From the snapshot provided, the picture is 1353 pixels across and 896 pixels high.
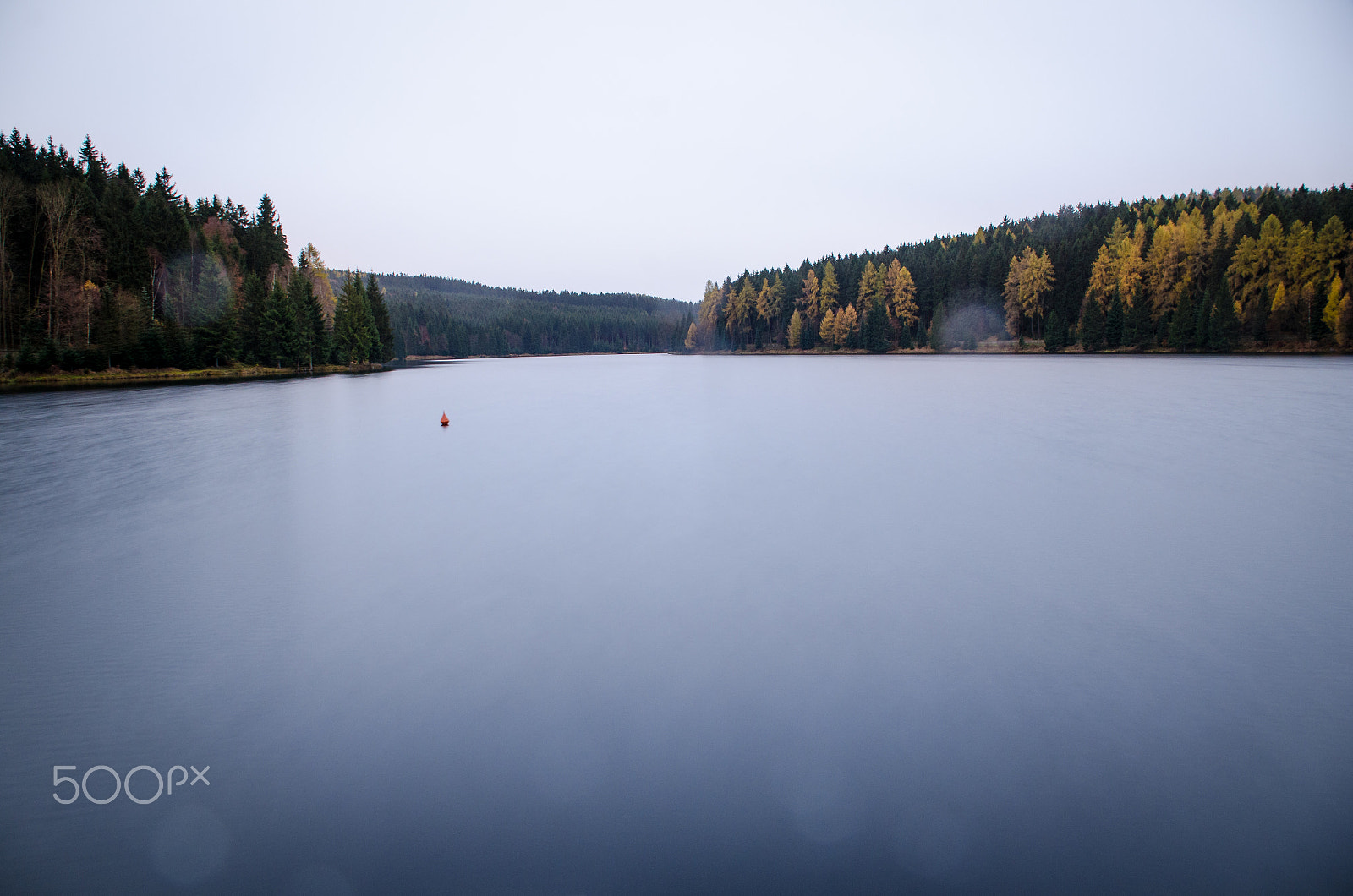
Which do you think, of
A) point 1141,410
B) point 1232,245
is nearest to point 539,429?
point 1141,410

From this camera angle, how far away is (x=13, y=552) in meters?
8.24

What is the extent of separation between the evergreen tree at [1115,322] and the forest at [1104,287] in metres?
0.16

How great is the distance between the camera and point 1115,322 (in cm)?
6162

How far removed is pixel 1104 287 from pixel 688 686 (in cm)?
7690

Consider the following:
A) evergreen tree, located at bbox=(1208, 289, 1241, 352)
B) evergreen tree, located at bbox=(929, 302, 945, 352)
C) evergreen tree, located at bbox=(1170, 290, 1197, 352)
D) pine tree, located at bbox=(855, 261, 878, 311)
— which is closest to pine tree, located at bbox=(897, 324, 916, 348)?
evergreen tree, located at bbox=(929, 302, 945, 352)

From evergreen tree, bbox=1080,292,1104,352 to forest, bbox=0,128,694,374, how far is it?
69.9 metres

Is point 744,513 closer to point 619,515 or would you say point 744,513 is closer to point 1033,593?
point 619,515

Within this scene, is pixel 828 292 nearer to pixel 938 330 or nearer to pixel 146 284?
pixel 938 330

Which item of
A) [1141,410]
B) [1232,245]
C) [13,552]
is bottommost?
[13,552]

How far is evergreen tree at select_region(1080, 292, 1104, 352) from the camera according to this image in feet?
206

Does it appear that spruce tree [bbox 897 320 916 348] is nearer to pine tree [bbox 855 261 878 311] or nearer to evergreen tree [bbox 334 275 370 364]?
pine tree [bbox 855 261 878 311]

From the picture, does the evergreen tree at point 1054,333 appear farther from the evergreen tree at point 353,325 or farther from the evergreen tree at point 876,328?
the evergreen tree at point 353,325

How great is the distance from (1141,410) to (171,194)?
250ft

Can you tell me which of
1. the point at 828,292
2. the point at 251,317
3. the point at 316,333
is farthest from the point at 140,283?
the point at 828,292
